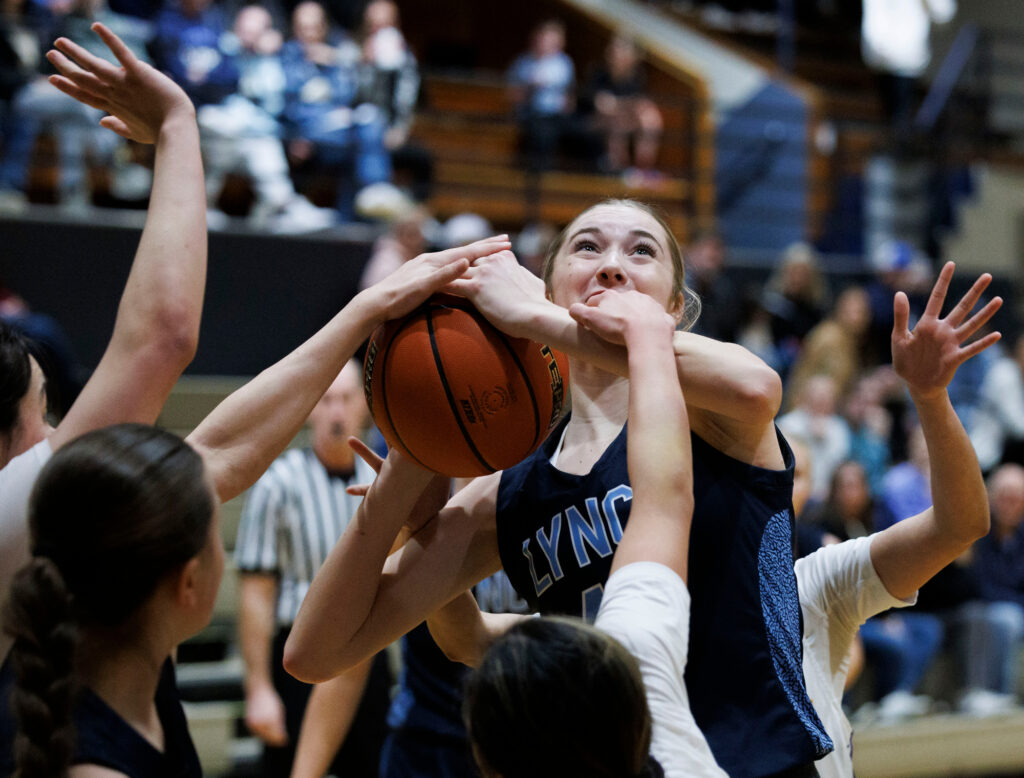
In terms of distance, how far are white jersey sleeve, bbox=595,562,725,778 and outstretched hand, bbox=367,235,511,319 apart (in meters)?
0.71

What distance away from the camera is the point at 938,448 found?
2.29 meters

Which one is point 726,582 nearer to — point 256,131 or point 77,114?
point 256,131

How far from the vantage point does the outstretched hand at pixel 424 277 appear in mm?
2051

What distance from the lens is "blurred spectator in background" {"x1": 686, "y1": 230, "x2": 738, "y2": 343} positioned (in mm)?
8039

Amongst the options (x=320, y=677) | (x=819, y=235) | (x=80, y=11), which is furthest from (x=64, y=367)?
(x=819, y=235)

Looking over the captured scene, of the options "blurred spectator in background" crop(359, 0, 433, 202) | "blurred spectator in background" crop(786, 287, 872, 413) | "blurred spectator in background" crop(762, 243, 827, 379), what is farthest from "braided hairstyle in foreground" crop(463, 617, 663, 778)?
"blurred spectator in background" crop(359, 0, 433, 202)

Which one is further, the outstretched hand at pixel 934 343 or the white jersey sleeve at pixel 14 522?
the outstretched hand at pixel 934 343

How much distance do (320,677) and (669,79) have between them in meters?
11.5

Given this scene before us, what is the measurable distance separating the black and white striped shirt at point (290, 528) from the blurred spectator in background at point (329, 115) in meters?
4.02

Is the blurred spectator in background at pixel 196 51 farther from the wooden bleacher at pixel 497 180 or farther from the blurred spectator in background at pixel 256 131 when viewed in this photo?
the wooden bleacher at pixel 497 180

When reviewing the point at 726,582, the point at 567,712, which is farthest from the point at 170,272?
the point at 726,582

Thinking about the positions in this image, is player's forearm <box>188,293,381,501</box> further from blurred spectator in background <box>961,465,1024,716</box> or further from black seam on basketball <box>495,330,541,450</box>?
blurred spectator in background <box>961,465,1024,716</box>

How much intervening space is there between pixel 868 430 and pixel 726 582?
21.1ft

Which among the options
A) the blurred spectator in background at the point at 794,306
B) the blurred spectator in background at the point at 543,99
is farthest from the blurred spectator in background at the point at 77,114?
the blurred spectator in background at the point at 794,306
